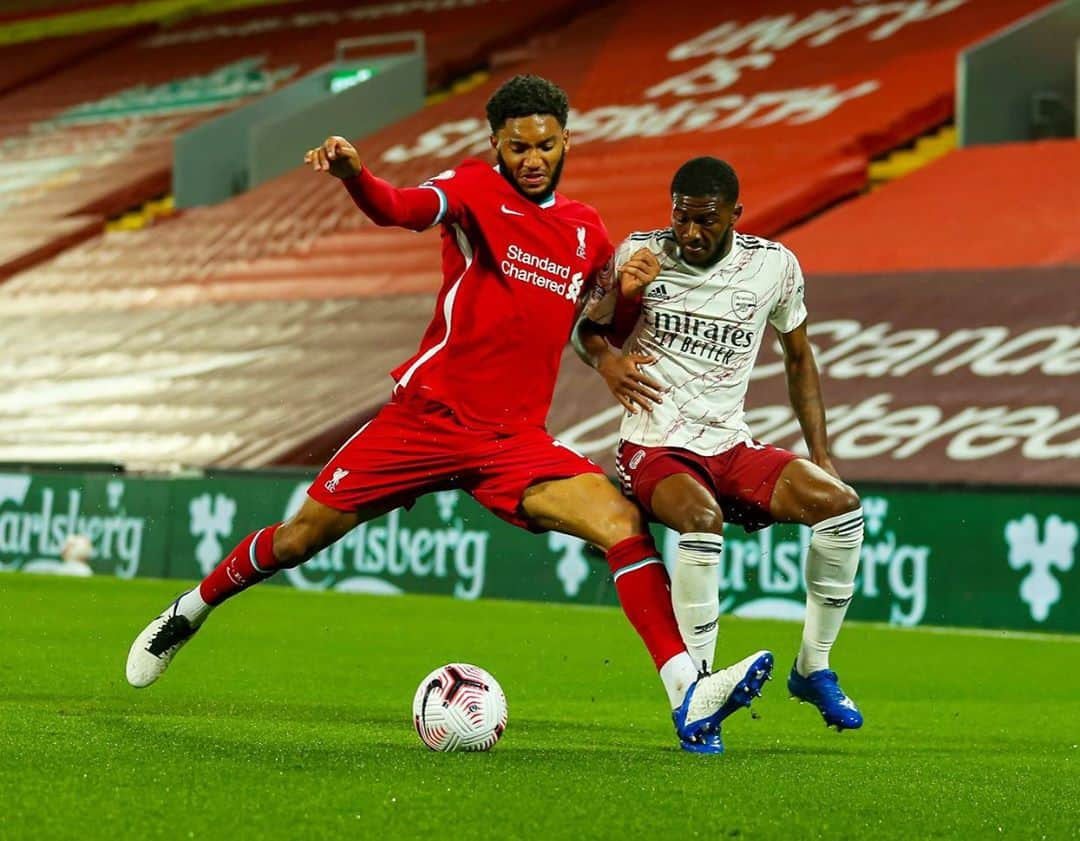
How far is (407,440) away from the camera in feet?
17.5

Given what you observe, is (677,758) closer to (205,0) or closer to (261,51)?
(261,51)

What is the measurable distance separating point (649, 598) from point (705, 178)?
1.13 m

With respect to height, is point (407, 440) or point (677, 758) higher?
point (407, 440)

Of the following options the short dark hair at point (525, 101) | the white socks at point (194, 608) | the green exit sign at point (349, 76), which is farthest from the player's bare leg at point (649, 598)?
the green exit sign at point (349, 76)

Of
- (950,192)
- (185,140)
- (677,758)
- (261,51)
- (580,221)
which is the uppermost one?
(261,51)

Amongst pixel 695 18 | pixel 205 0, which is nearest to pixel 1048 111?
pixel 695 18

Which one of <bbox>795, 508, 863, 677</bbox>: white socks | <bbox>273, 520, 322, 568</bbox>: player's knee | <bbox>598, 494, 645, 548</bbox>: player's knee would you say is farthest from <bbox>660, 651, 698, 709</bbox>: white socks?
<bbox>273, 520, 322, 568</bbox>: player's knee

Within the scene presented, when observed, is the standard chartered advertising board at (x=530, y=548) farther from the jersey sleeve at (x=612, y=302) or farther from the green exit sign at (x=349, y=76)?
the green exit sign at (x=349, y=76)

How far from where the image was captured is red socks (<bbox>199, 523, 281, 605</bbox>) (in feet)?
18.2

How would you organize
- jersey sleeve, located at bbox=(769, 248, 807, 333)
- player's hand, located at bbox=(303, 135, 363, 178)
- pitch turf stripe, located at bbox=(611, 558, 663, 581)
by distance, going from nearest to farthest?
player's hand, located at bbox=(303, 135, 363, 178) → pitch turf stripe, located at bbox=(611, 558, 663, 581) → jersey sleeve, located at bbox=(769, 248, 807, 333)

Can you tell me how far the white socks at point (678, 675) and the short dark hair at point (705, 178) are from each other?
1.25 meters

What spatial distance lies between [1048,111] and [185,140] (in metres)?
10.4

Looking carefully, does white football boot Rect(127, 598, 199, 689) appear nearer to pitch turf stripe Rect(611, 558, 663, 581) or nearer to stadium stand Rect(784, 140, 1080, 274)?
pitch turf stripe Rect(611, 558, 663, 581)

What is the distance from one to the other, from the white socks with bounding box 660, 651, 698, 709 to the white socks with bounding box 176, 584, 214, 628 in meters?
1.51
